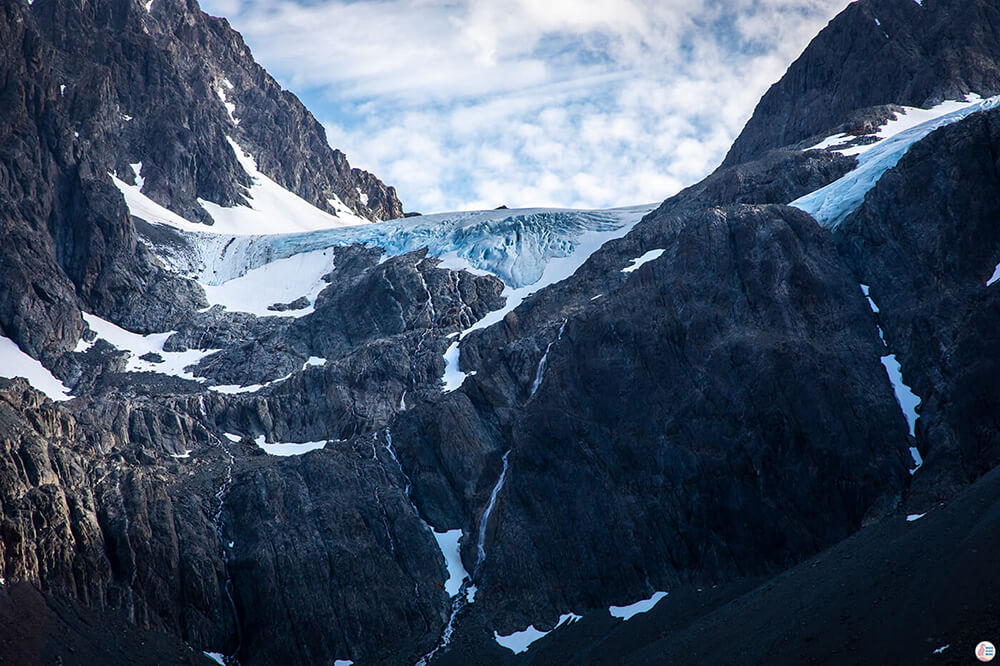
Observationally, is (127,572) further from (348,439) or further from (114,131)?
(114,131)

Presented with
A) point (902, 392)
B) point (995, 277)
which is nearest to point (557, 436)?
point (902, 392)

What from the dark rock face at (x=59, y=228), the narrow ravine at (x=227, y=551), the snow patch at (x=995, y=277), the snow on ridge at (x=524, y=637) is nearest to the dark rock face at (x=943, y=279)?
the snow patch at (x=995, y=277)

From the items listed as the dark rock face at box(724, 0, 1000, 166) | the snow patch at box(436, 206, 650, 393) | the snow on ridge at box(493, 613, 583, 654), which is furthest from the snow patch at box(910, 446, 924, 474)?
the dark rock face at box(724, 0, 1000, 166)

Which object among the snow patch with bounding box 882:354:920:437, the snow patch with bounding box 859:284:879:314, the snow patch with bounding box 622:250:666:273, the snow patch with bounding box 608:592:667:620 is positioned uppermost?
the snow patch with bounding box 622:250:666:273

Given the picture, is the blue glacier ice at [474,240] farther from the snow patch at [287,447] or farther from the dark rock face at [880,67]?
the snow patch at [287,447]

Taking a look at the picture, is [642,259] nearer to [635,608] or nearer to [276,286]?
[635,608]

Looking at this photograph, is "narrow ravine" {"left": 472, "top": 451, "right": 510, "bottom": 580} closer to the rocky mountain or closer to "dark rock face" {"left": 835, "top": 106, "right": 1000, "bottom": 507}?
the rocky mountain
